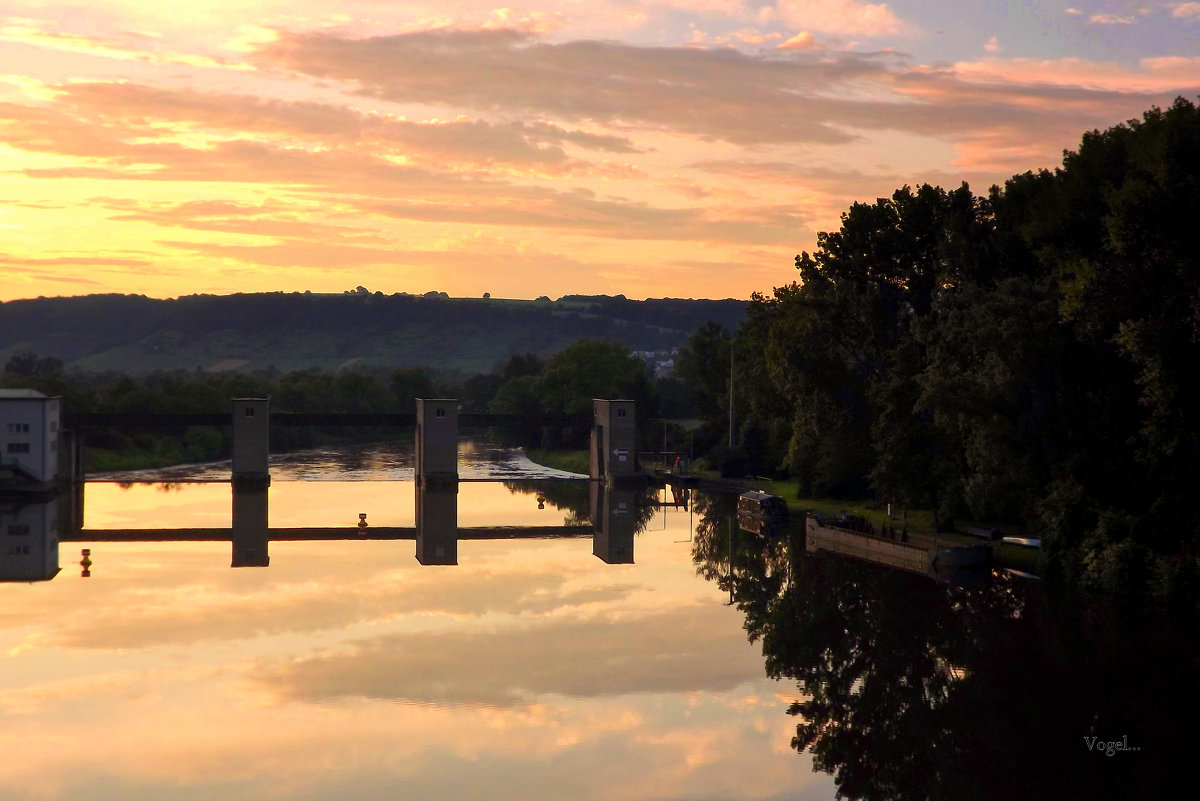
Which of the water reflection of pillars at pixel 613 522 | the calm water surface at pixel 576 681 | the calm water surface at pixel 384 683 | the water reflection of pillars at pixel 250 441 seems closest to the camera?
the calm water surface at pixel 384 683

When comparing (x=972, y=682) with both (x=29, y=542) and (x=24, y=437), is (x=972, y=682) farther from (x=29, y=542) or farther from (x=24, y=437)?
(x=24, y=437)

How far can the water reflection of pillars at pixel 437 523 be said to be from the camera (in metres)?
69.2

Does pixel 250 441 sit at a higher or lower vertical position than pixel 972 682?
higher

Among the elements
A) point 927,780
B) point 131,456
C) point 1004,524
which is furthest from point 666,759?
point 131,456

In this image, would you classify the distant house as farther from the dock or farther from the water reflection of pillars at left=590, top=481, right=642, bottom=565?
the dock

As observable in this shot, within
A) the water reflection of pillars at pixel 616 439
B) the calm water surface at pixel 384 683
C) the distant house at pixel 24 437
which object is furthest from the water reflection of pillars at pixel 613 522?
the distant house at pixel 24 437

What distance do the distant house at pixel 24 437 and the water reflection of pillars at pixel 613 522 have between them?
130 ft

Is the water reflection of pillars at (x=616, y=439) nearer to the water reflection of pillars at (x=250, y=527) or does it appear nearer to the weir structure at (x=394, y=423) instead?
the weir structure at (x=394, y=423)

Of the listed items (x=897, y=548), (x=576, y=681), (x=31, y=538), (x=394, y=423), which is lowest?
(x=31, y=538)

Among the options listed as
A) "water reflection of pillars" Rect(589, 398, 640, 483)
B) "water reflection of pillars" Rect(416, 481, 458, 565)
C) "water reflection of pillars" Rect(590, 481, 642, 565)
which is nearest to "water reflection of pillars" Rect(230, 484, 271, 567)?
"water reflection of pillars" Rect(416, 481, 458, 565)

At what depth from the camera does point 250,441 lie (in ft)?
357

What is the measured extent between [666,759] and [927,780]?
6102 mm

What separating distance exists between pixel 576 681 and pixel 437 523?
44070 mm

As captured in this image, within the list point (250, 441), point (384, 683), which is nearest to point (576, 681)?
point (384, 683)
